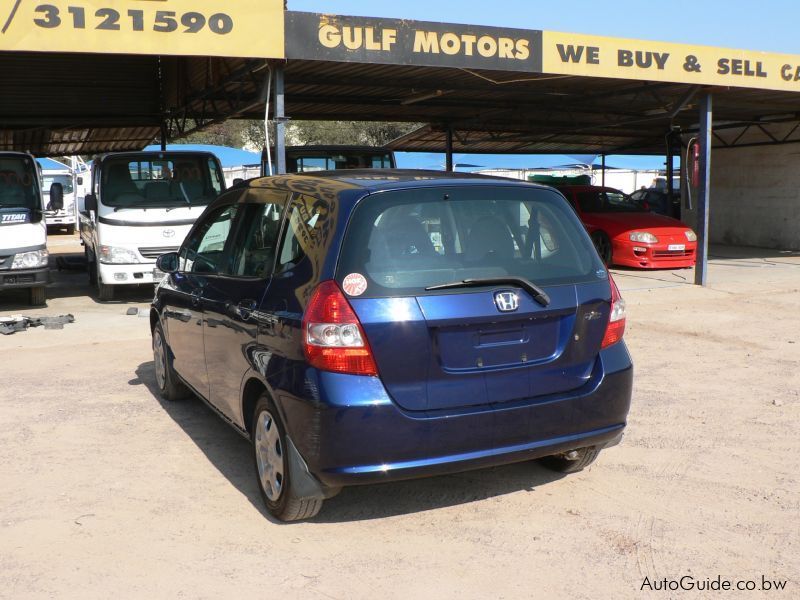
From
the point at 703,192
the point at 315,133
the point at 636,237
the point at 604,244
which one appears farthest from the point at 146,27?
the point at 315,133

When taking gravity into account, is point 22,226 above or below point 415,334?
above

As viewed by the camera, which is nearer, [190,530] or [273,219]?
[190,530]

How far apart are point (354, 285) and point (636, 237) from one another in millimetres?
12740

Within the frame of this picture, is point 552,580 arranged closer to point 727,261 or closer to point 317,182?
point 317,182

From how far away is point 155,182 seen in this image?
12.0 m

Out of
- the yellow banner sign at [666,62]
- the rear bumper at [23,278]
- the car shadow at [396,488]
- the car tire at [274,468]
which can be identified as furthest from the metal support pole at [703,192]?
the car tire at [274,468]

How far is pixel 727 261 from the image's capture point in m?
17.6

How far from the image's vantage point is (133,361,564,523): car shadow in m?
4.27

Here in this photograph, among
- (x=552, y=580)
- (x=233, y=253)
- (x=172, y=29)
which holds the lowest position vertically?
(x=552, y=580)

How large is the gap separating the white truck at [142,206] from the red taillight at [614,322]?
8.37 meters

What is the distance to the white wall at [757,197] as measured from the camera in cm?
2077

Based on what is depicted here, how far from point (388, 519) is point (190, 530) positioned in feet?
3.23

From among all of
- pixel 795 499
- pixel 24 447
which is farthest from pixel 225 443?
pixel 795 499

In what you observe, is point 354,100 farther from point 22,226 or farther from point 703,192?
point 22,226
